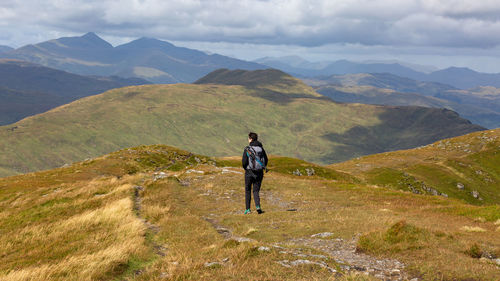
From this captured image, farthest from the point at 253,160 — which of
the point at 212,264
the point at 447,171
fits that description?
the point at 447,171

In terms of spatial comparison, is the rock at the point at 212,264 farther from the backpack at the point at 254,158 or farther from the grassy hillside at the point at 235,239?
the backpack at the point at 254,158

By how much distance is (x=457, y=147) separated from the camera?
151m

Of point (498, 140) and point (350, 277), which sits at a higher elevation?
point (350, 277)

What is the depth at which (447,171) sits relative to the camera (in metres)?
111

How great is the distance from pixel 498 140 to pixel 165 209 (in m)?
161

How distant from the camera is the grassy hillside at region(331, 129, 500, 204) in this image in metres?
99.6

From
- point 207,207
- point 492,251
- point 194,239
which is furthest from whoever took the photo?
point 207,207

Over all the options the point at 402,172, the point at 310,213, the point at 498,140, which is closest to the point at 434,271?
the point at 310,213

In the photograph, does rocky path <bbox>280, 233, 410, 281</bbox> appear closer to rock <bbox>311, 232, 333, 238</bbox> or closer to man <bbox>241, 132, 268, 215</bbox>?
rock <bbox>311, 232, 333, 238</bbox>

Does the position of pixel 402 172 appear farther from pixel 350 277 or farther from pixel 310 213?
pixel 350 277

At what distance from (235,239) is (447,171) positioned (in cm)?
11540

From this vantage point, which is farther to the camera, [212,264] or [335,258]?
[335,258]

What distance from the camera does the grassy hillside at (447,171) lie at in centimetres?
9962

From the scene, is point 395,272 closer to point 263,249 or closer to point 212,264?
point 263,249
